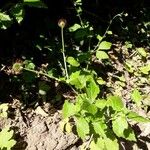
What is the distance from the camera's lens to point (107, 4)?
403 centimetres

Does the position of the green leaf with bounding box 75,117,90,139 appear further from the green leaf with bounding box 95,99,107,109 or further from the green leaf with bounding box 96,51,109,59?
the green leaf with bounding box 96,51,109,59

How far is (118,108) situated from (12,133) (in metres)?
0.80

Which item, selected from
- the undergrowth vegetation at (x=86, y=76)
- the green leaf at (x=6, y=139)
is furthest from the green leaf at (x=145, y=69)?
the green leaf at (x=6, y=139)

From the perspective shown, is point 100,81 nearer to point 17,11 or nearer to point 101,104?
point 101,104

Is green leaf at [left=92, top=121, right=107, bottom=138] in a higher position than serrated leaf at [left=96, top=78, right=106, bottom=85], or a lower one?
lower

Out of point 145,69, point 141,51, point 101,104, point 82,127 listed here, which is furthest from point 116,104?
point 141,51

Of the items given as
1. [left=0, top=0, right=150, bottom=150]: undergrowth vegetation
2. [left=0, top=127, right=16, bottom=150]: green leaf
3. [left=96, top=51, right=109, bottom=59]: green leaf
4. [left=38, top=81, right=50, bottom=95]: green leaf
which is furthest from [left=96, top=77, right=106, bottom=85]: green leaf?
[left=0, top=127, right=16, bottom=150]: green leaf

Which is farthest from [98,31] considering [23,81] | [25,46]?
→ [23,81]

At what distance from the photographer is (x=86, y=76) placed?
2799 millimetres

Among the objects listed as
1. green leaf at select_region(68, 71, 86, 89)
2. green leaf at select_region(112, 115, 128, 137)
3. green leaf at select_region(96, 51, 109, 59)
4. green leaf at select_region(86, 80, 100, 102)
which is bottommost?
green leaf at select_region(112, 115, 128, 137)

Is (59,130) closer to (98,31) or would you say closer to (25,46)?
(25,46)

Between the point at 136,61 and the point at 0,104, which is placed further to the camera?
the point at 136,61

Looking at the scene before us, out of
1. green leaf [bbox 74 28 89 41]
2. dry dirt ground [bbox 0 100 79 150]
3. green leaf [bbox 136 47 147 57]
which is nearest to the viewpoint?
dry dirt ground [bbox 0 100 79 150]

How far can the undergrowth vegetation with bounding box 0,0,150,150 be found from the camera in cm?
246
